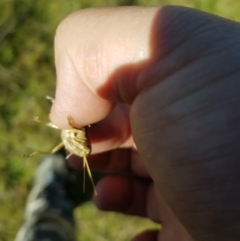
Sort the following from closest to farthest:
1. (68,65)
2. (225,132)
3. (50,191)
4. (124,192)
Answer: (225,132), (68,65), (124,192), (50,191)

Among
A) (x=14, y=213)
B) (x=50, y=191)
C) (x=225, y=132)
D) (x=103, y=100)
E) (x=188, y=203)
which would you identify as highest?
(x=225, y=132)

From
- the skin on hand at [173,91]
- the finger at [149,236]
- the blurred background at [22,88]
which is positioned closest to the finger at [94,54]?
the skin on hand at [173,91]

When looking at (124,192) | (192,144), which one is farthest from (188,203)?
(124,192)

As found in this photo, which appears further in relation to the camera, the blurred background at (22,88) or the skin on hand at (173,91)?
the blurred background at (22,88)

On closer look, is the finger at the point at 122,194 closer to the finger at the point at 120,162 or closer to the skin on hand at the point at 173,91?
the finger at the point at 120,162

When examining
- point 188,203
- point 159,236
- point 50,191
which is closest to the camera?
point 188,203

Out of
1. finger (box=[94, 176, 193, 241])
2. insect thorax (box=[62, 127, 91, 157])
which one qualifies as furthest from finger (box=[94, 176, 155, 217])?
insect thorax (box=[62, 127, 91, 157])

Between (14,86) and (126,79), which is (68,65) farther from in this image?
(14,86)

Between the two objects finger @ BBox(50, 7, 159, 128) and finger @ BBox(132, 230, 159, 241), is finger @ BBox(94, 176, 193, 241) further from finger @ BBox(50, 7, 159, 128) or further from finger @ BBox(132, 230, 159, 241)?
finger @ BBox(50, 7, 159, 128)
